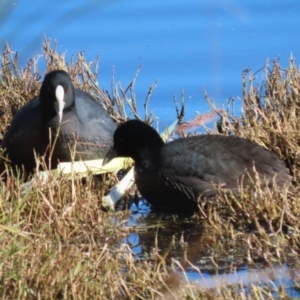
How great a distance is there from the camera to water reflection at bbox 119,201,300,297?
4.21 meters

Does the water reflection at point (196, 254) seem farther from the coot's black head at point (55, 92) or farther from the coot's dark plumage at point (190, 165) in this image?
the coot's black head at point (55, 92)

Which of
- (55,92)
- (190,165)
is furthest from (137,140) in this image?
(55,92)

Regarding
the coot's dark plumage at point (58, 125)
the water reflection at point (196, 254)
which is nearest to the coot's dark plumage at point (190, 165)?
the water reflection at point (196, 254)

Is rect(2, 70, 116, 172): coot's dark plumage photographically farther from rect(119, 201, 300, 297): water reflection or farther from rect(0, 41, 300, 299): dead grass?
rect(119, 201, 300, 297): water reflection

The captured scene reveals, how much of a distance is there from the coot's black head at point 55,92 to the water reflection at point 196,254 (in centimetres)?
104

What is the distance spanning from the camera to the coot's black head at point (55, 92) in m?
6.55

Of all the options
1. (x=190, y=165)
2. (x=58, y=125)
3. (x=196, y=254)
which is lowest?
(x=196, y=254)

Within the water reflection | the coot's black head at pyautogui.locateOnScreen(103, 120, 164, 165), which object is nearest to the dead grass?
the water reflection

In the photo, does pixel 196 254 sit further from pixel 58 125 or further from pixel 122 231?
pixel 58 125

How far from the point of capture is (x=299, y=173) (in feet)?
19.0

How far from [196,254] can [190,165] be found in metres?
1.00

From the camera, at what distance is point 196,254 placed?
4.82 m

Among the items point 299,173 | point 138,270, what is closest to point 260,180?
point 299,173

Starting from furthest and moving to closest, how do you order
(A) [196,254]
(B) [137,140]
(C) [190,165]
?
(B) [137,140]
(C) [190,165]
(A) [196,254]
